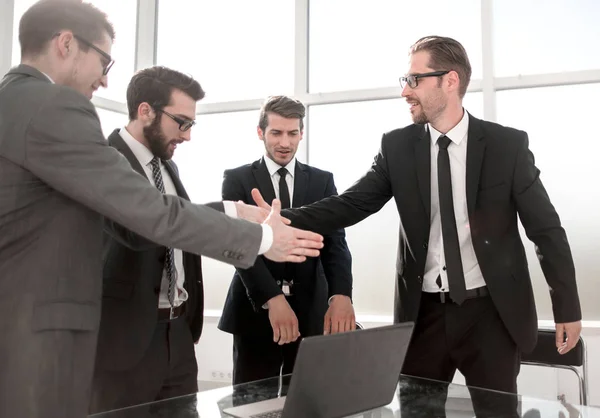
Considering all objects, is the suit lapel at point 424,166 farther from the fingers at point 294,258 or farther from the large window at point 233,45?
the large window at point 233,45

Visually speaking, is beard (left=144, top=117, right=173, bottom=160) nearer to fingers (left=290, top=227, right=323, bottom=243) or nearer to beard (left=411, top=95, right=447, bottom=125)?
fingers (left=290, top=227, right=323, bottom=243)

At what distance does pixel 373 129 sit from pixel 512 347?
257 cm

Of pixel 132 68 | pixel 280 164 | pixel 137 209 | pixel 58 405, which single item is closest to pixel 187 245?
pixel 137 209

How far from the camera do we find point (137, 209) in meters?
1.37

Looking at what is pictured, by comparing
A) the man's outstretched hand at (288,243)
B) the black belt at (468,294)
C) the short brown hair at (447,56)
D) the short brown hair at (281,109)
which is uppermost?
the short brown hair at (447,56)

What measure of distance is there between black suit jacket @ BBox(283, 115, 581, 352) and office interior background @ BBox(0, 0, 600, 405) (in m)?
1.78

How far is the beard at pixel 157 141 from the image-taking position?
223 centimetres

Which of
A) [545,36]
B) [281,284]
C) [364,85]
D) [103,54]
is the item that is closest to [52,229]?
[103,54]

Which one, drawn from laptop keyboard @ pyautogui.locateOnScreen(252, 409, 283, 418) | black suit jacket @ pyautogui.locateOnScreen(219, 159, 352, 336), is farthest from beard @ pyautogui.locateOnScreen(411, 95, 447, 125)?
laptop keyboard @ pyautogui.locateOnScreen(252, 409, 283, 418)

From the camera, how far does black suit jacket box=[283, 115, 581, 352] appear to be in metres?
2.01

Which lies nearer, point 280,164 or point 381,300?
point 280,164

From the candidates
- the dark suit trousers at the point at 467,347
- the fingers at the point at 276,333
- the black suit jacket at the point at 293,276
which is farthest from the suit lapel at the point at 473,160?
the fingers at the point at 276,333

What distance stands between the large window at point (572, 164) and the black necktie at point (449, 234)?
80.4 inches

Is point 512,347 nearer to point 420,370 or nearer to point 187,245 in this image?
point 420,370
